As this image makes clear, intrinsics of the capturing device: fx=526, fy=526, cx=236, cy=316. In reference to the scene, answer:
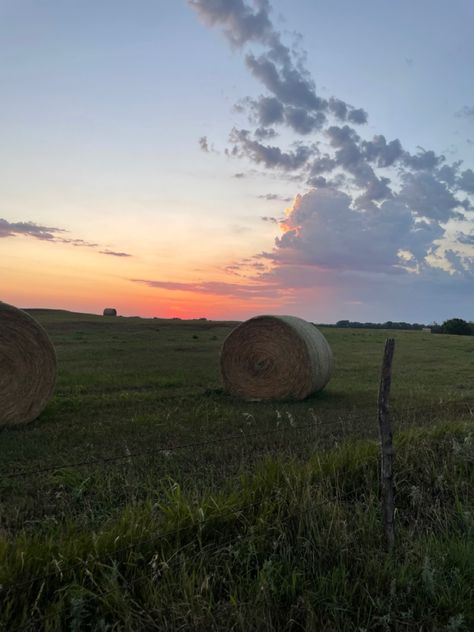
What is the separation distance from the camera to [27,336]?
9906 mm

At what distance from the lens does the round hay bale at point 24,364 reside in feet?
31.1

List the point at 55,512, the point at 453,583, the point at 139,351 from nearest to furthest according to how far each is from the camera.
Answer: the point at 453,583 → the point at 55,512 → the point at 139,351

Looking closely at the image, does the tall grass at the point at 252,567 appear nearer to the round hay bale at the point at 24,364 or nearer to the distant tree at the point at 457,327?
the round hay bale at the point at 24,364

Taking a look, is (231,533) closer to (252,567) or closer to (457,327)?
(252,567)

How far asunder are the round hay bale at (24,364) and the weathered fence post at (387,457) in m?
7.02

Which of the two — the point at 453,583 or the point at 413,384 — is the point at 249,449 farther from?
the point at 413,384

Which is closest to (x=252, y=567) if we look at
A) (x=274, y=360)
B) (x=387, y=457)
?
(x=387, y=457)

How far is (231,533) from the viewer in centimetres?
396

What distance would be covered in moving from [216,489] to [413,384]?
9.98 meters

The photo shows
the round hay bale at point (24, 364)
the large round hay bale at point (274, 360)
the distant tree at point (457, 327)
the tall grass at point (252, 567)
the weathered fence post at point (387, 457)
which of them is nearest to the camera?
the tall grass at point (252, 567)

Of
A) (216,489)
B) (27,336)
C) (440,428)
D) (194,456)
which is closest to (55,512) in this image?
(216,489)

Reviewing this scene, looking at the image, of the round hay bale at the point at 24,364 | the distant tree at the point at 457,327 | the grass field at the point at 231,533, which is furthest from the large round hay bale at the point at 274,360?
the distant tree at the point at 457,327

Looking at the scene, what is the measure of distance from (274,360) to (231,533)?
28.3 ft

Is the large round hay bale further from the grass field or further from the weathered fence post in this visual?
the weathered fence post
